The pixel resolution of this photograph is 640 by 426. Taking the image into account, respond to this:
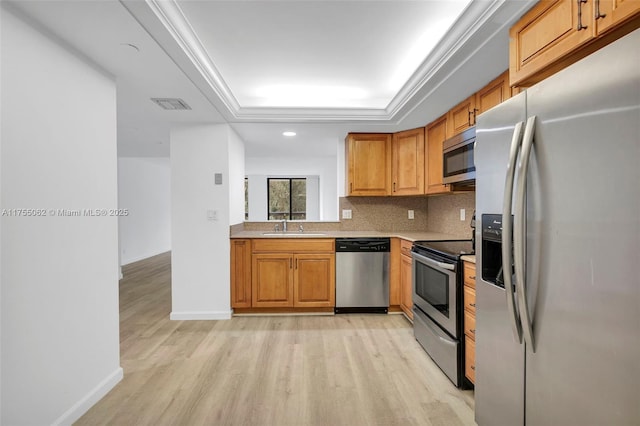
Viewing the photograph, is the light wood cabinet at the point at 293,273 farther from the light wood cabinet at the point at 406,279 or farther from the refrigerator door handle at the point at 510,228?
the refrigerator door handle at the point at 510,228

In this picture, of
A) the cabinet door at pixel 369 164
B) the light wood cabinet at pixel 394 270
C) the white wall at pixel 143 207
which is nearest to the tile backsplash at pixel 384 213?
the cabinet door at pixel 369 164

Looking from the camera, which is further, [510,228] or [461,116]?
[461,116]

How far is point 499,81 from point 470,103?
0.39 m

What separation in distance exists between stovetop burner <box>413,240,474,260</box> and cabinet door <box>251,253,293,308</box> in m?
1.42

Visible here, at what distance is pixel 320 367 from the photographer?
2.30 m

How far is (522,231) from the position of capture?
1128mm

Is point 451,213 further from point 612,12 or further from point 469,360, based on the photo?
point 612,12

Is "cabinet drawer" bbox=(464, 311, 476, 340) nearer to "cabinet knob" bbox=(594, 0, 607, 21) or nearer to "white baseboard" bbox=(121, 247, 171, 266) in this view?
"cabinet knob" bbox=(594, 0, 607, 21)

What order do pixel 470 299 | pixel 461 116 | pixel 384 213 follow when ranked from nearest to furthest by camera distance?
1. pixel 470 299
2. pixel 461 116
3. pixel 384 213

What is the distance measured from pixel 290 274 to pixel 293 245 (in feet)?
1.07

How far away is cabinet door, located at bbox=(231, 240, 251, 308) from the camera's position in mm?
3373

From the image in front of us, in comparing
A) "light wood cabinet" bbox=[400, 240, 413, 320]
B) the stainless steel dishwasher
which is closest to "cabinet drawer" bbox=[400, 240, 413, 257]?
"light wood cabinet" bbox=[400, 240, 413, 320]

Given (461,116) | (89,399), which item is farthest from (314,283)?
(461,116)

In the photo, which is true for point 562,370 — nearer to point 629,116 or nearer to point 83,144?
point 629,116
